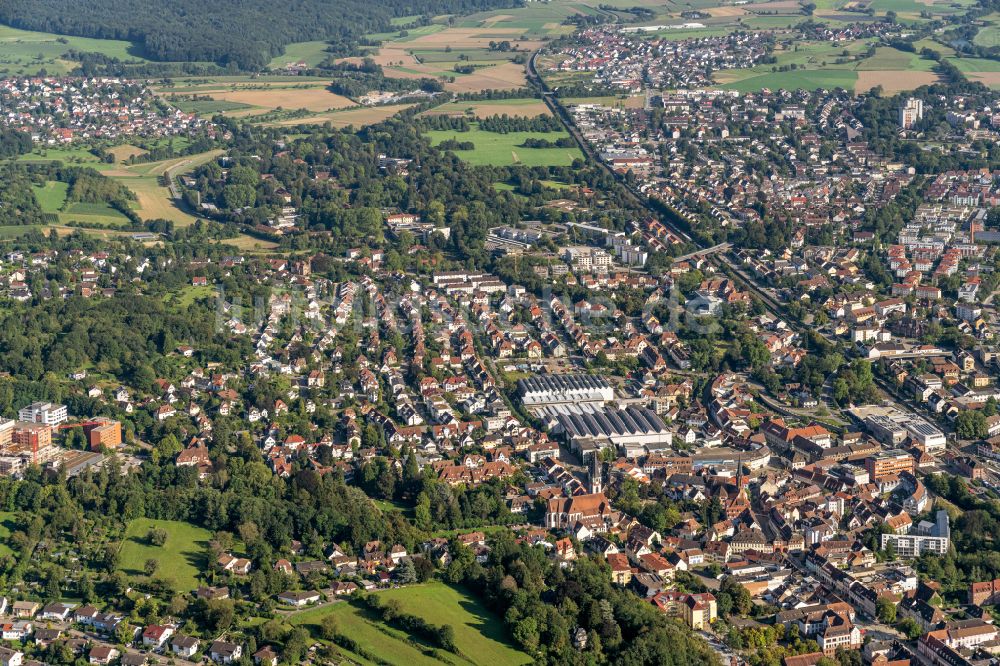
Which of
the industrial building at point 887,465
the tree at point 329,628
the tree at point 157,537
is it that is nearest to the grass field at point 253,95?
the industrial building at point 887,465

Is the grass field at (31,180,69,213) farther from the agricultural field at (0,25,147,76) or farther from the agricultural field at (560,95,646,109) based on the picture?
the agricultural field at (0,25,147,76)

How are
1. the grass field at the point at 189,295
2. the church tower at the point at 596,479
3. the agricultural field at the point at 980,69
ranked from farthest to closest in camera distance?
the agricultural field at the point at 980,69
the grass field at the point at 189,295
the church tower at the point at 596,479

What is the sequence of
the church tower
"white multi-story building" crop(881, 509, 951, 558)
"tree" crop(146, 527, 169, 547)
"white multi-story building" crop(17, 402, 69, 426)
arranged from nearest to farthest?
1. "tree" crop(146, 527, 169, 547)
2. "white multi-story building" crop(881, 509, 951, 558)
3. the church tower
4. "white multi-story building" crop(17, 402, 69, 426)

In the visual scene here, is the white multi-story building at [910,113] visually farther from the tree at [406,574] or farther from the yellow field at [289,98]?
the tree at [406,574]

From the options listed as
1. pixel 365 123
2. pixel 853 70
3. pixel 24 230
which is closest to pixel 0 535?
pixel 24 230

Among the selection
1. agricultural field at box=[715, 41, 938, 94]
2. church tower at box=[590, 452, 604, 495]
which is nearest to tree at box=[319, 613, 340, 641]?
church tower at box=[590, 452, 604, 495]

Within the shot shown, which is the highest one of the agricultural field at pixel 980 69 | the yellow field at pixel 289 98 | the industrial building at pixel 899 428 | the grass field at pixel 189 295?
the industrial building at pixel 899 428
